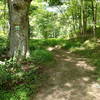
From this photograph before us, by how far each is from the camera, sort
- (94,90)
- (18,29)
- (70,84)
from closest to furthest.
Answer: (94,90), (70,84), (18,29)

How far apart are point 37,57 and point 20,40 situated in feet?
3.14

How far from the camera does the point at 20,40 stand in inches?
244

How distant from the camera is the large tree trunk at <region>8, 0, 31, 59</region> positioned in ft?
19.8

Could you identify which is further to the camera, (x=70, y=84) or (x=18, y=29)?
(x=18, y=29)

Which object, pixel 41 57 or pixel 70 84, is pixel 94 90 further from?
pixel 41 57

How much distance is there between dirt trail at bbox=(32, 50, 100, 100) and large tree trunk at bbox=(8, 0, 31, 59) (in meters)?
1.43

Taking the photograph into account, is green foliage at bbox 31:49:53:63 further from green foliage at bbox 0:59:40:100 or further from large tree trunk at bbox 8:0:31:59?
green foliage at bbox 0:59:40:100

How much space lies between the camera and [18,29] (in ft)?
19.9

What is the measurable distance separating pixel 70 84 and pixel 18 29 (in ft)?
9.47

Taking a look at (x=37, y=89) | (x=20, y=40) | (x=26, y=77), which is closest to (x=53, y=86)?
(x=37, y=89)

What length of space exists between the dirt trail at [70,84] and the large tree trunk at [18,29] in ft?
4.68

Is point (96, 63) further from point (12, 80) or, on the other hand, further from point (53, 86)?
point (12, 80)

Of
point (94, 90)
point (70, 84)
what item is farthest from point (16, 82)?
point (94, 90)

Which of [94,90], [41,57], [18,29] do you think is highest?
[18,29]
